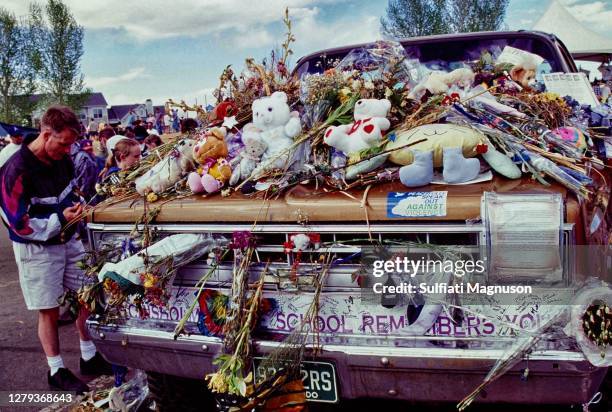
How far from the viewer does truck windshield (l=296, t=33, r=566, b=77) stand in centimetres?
453

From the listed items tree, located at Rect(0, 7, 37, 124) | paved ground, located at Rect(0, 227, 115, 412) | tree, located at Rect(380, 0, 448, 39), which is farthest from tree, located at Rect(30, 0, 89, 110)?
paved ground, located at Rect(0, 227, 115, 412)

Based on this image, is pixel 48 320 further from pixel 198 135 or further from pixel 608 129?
pixel 608 129

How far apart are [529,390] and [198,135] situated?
93.1 inches

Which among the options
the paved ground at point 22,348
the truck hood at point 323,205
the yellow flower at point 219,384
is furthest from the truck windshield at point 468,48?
the paved ground at point 22,348

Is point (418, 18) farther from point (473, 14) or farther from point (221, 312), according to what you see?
point (221, 312)

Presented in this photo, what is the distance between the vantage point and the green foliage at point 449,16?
4112cm

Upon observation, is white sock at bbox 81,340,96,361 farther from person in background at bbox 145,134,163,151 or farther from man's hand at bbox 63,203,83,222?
person in background at bbox 145,134,163,151

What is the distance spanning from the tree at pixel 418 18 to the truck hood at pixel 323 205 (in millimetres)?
40266

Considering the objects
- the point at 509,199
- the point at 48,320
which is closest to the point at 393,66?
the point at 509,199

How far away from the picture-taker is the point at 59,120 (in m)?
3.75

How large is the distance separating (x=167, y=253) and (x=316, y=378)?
0.87 m

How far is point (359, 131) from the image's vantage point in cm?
285

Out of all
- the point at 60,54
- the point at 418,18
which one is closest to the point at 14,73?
the point at 60,54

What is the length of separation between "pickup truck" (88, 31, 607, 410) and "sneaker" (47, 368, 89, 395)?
1.05 metres
